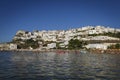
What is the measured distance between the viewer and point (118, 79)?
1152 inches

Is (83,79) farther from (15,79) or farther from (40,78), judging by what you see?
(15,79)

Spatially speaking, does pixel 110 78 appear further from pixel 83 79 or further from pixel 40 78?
pixel 40 78

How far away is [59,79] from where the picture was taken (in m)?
29.1

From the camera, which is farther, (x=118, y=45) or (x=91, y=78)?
(x=118, y=45)

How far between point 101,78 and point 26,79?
9441mm

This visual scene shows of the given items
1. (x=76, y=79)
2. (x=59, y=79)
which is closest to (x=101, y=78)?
(x=76, y=79)

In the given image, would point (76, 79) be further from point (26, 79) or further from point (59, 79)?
point (26, 79)

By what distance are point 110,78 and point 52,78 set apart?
24.2ft

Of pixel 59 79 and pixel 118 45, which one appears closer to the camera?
pixel 59 79

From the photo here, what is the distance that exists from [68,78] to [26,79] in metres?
5.24

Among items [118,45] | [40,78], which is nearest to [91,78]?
[40,78]

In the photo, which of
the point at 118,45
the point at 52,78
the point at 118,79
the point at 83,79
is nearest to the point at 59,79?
→ the point at 52,78

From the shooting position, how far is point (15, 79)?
2892cm

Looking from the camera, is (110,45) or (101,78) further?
(110,45)
